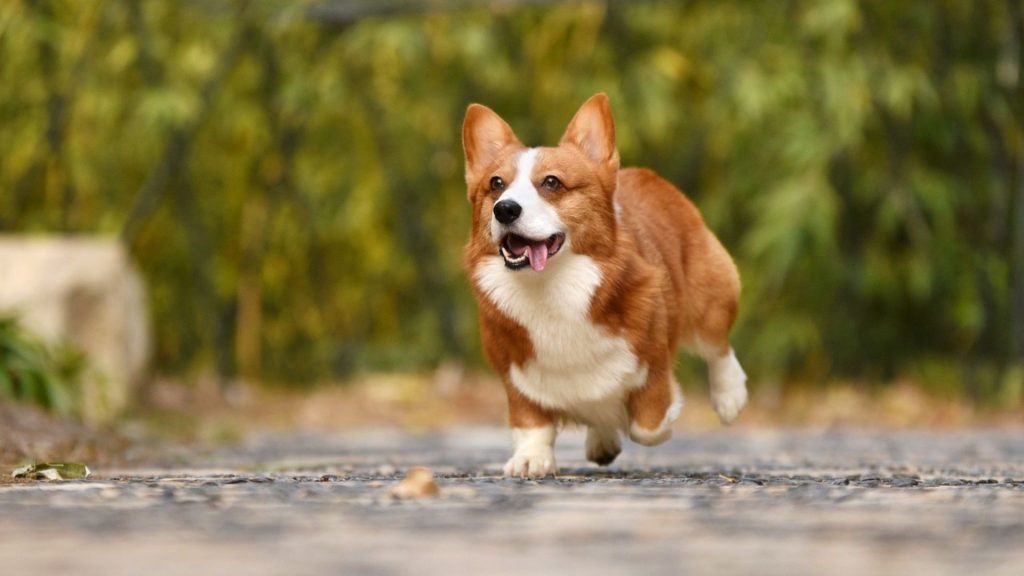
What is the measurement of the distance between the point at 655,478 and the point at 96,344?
491 cm

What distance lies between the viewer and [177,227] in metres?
→ 10.0

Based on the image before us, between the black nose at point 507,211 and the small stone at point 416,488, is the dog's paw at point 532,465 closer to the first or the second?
the black nose at point 507,211

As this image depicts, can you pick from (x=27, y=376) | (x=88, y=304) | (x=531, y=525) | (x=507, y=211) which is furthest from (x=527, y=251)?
(x=88, y=304)

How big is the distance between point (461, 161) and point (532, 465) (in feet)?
21.8

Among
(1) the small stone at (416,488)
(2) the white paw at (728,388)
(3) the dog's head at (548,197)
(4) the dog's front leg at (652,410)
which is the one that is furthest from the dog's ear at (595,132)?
(1) the small stone at (416,488)

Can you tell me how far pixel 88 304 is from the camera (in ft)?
24.5

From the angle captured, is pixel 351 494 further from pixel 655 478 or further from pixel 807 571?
pixel 807 571

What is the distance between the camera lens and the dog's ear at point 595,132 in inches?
138

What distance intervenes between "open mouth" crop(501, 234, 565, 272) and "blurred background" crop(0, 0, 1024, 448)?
4.71 metres

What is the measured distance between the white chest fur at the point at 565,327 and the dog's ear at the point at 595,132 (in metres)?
0.30

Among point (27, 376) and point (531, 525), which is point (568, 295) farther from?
point (27, 376)

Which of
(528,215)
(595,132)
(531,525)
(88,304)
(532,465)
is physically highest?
(88,304)

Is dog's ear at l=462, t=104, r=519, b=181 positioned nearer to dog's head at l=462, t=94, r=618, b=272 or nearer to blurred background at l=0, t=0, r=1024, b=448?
dog's head at l=462, t=94, r=618, b=272

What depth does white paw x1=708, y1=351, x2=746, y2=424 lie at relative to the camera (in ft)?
13.1
